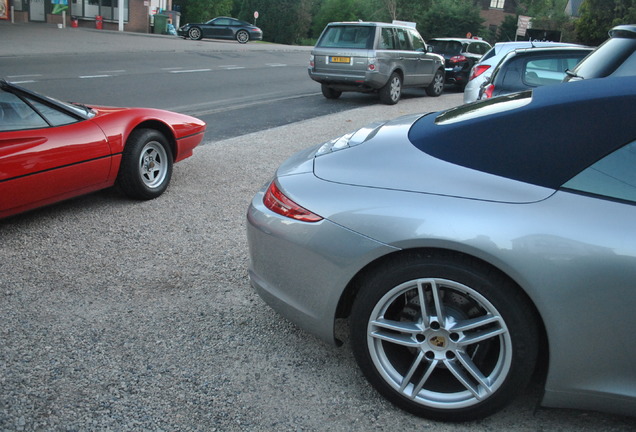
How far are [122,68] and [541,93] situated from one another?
16967 mm

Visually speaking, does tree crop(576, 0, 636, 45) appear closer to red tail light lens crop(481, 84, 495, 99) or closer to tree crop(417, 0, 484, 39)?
tree crop(417, 0, 484, 39)

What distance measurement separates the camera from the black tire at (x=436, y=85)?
15.6 m

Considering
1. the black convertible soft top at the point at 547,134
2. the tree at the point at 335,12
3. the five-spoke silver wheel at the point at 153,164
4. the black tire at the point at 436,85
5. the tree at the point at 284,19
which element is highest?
the tree at the point at 335,12

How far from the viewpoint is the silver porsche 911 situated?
226cm

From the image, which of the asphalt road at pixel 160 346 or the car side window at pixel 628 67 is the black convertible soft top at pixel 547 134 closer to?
the asphalt road at pixel 160 346

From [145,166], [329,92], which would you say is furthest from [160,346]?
[329,92]

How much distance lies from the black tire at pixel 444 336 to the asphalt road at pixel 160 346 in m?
0.14

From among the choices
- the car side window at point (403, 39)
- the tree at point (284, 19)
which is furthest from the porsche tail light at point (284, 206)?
the tree at point (284, 19)

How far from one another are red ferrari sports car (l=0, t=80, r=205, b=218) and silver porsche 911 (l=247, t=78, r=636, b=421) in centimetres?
236

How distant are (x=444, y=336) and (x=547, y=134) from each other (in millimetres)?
922

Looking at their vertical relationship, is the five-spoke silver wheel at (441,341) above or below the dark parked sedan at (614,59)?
below

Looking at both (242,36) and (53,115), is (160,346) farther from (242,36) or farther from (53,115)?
(242,36)

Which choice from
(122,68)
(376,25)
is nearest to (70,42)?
(122,68)

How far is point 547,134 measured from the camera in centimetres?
246
